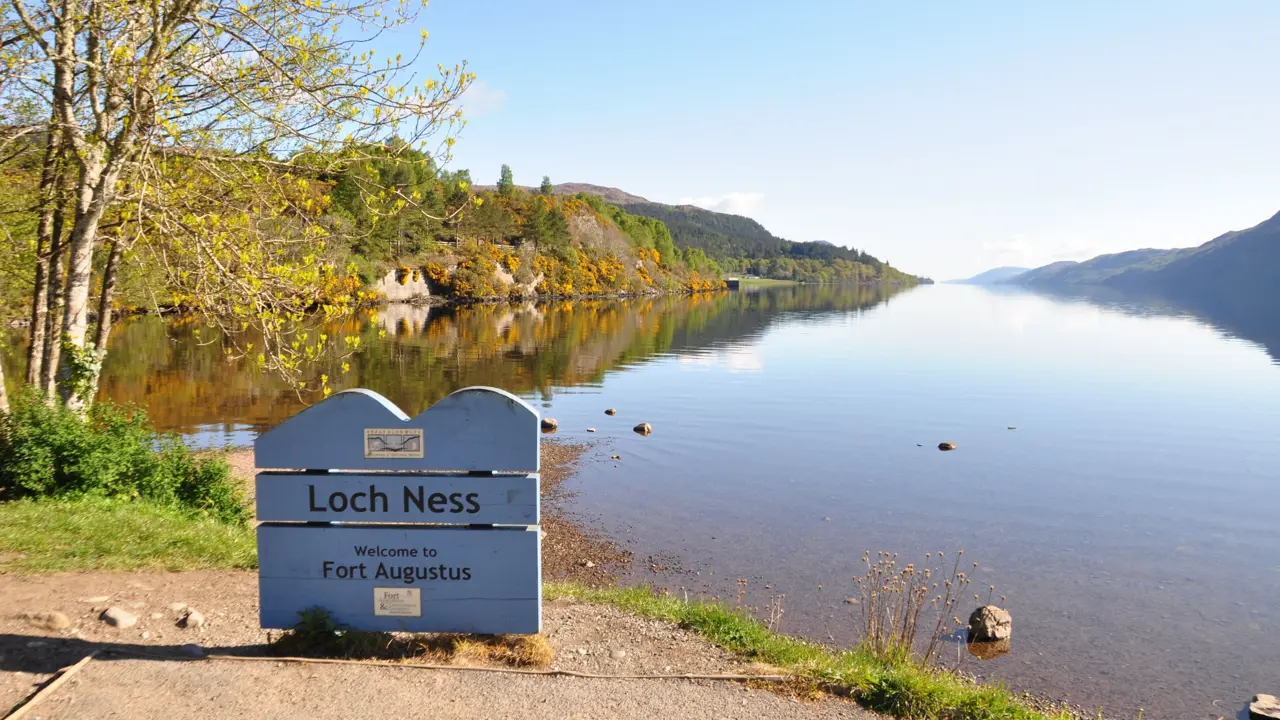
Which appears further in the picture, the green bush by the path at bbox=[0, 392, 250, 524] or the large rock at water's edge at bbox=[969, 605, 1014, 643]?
the large rock at water's edge at bbox=[969, 605, 1014, 643]

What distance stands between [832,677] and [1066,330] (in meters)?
84.6

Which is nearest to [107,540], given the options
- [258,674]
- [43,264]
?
[258,674]

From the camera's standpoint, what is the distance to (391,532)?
6285 mm

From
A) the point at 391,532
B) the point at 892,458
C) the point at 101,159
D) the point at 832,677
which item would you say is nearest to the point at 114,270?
the point at 101,159

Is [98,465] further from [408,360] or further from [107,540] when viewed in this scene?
[408,360]

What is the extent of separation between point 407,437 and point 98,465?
749cm

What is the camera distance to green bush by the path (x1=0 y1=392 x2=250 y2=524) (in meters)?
10.6

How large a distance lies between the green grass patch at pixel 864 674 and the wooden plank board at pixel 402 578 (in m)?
2.25

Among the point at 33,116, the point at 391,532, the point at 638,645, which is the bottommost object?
the point at 638,645

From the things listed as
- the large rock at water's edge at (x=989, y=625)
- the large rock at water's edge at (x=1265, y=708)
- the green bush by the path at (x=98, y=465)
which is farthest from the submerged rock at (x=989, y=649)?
the green bush by the path at (x=98, y=465)

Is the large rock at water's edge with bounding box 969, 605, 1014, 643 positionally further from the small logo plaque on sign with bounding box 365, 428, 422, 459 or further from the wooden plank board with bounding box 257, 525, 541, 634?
the small logo plaque on sign with bounding box 365, 428, 422, 459

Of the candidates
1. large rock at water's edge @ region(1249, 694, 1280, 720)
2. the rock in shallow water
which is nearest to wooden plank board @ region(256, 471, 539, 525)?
the rock in shallow water

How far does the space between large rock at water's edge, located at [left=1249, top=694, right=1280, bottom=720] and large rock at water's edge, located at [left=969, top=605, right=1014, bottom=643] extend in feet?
9.21

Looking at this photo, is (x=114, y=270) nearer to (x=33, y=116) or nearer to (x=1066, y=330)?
(x=33, y=116)
